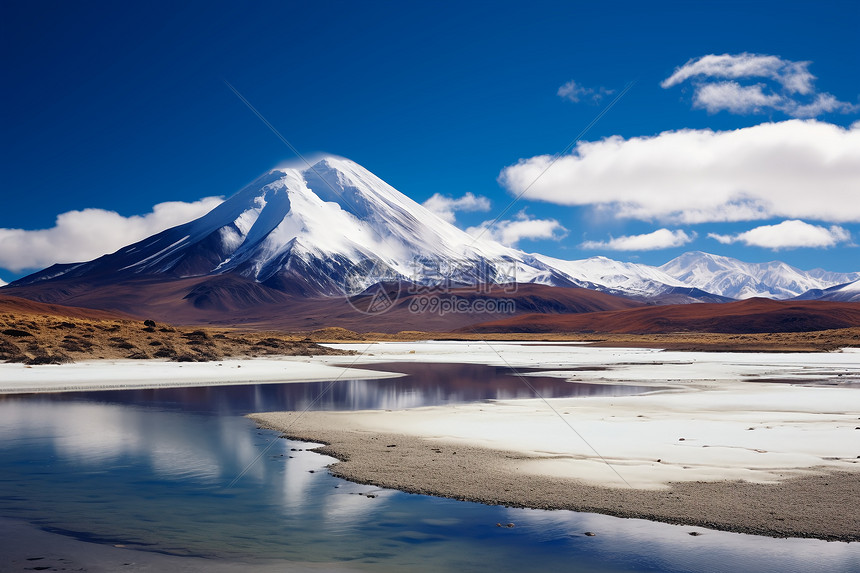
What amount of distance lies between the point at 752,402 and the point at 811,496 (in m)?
14.8

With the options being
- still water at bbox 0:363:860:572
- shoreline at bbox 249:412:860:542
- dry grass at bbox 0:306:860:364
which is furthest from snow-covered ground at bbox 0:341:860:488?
dry grass at bbox 0:306:860:364

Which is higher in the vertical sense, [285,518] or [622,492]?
[622,492]

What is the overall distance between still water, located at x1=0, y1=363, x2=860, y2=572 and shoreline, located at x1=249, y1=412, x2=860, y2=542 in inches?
13.5

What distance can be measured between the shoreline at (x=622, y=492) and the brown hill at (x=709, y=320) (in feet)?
389

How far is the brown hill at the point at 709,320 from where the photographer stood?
123m

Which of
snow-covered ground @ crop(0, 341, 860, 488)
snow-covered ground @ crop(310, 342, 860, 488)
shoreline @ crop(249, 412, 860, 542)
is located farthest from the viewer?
snow-covered ground @ crop(0, 341, 860, 488)

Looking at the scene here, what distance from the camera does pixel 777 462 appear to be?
47.5 ft

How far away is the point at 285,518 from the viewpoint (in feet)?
36.9

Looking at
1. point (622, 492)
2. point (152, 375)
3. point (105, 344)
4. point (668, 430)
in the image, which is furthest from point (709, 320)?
point (622, 492)

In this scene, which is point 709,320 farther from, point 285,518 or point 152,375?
point 285,518

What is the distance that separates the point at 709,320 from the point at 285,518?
13871 cm

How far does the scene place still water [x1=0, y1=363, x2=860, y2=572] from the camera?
369 inches

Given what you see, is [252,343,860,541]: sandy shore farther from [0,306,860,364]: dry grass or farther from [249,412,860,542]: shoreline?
[0,306,860,364]: dry grass

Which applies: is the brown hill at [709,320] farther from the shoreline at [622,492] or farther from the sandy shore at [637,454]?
the shoreline at [622,492]
